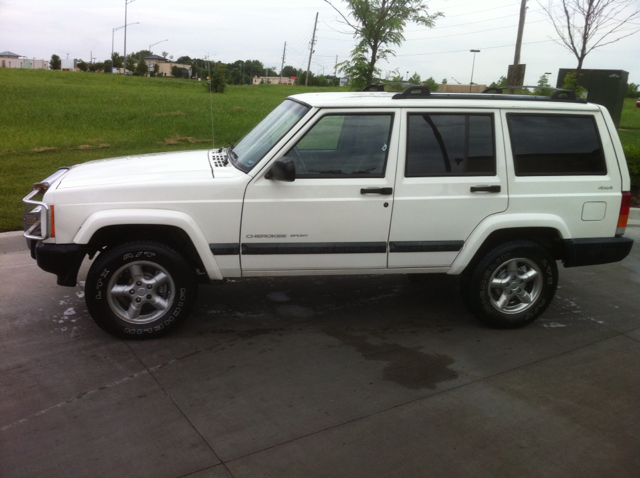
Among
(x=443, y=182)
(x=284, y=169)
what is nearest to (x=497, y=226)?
(x=443, y=182)

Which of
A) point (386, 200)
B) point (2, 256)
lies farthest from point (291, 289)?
point (2, 256)

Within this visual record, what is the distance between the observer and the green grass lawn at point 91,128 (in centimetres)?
1126

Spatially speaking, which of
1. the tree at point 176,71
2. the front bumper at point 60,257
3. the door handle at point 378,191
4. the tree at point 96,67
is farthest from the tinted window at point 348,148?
the tree at point 96,67

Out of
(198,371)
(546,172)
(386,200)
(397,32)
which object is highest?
(397,32)

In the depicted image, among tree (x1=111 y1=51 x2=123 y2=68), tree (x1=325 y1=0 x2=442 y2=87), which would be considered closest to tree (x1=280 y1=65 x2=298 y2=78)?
tree (x1=111 y1=51 x2=123 y2=68)

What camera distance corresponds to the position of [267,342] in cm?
488

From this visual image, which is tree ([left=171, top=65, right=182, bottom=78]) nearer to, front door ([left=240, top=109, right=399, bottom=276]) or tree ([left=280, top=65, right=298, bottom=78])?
tree ([left=280, top=65, right=298, bottom=78])

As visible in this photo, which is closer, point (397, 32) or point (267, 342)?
point (267, 342)

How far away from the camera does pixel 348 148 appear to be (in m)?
4.89

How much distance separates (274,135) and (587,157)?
104 inches

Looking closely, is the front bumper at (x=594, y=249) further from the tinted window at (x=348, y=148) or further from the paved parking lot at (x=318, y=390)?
the tinted window at (x=348, y=148)

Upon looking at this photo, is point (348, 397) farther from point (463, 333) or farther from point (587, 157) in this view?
point (587, 157)

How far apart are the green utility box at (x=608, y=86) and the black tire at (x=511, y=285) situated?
525 inches

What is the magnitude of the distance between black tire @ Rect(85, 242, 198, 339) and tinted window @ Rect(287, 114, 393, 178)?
126cm
